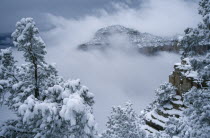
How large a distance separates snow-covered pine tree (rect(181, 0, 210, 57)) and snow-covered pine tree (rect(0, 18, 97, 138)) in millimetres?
6138

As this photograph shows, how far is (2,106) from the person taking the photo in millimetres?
8352

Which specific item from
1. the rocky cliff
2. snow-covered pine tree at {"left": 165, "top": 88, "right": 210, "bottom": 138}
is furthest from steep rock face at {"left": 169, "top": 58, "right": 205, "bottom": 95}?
snow-covered pine tree at {"left": 165, "top": 88, "right": 210, "bottom": 138}

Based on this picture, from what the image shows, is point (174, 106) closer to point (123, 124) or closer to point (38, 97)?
point (123, 124)

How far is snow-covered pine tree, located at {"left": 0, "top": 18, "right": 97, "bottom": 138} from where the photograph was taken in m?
5.63

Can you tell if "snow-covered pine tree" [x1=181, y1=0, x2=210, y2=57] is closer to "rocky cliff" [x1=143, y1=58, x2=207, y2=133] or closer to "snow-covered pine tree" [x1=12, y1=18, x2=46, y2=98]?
"snow-covered pine tree" [x1=12, y1=18, x2=46, y2=98]

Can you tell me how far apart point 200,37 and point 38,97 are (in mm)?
8601

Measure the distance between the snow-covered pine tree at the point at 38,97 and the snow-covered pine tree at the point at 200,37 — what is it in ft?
20.1

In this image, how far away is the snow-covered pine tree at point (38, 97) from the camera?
5633 mm

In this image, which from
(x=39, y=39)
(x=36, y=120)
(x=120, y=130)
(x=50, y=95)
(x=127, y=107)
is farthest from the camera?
(x=127, y=107)

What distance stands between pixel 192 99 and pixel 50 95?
721 centimetres

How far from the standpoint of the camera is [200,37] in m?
8.71

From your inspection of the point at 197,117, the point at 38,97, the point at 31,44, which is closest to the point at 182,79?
the point at 197,117

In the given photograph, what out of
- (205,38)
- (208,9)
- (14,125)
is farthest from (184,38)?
(14,125)

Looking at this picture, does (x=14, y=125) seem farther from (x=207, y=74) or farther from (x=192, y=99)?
(x=207, y=74)
